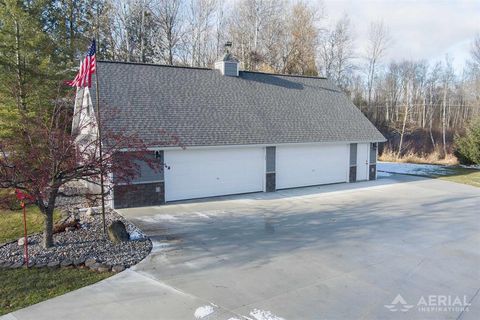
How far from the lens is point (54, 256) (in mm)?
7969

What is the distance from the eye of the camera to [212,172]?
48.0 ft

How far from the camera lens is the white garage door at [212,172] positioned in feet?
→ 45.3

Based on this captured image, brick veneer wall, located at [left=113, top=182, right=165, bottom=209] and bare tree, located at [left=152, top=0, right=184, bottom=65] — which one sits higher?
bare tree, located at [left=152, top=0, right=184, bottom=65]

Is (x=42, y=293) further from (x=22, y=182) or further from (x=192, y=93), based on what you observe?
(x=192, y=93)

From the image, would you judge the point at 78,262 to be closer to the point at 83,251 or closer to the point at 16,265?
the point at 83,251

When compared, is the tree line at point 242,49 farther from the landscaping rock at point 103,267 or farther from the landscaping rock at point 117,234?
the landscaping rock at point 103,267

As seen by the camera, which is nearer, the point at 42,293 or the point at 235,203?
the point at 42,293

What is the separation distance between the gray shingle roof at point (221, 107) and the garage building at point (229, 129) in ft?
0.15

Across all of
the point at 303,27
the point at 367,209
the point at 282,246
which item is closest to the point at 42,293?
the point at 282,246

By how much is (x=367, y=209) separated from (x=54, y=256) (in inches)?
386

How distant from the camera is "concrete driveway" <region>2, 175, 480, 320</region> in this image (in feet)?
19.0

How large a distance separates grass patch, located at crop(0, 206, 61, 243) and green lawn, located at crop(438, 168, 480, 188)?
61.6 feet

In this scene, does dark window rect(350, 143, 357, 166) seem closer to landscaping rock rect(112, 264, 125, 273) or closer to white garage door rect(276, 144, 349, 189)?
white garage door rect(276, 144, 349, 189)

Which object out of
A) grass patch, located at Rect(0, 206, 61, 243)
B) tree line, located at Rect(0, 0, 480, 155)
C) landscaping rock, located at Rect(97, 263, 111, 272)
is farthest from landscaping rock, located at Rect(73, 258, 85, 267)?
tree line, located at Rect(0, 0, 480, 155)
